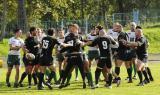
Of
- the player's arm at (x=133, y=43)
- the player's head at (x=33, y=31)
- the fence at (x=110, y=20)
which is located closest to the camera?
the player's head at (x=33, y=31)

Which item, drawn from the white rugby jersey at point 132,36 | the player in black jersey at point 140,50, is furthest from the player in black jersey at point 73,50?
the white rugby jersey at point 132,36

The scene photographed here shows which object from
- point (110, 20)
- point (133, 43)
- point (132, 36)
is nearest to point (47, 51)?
point (133, 43)

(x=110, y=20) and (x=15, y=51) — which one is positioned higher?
(x=110, y=20)

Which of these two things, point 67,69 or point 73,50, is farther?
point 67,69

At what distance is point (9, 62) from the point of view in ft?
68.5

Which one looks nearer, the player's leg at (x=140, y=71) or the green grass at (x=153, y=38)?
the player's leg at (x=140, y=71)

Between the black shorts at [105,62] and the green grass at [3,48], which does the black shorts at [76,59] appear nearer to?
the black shorts at [105,62]

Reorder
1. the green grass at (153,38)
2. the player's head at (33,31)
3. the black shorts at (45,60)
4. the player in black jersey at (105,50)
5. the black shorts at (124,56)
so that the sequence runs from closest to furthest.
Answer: the black shorts at (45,60) < the player in black jersey at (105,50) < the player's head at (33,31) < the black shorts at (124,56) < the green grass at (153,38)

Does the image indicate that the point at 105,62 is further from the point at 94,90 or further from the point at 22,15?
the point at 22,15

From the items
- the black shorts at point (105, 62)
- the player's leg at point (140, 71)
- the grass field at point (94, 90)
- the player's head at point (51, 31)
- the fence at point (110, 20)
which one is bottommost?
the grass field at point (94, 90)

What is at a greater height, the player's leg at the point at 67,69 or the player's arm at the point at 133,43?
the player's arm at the point at 133,43

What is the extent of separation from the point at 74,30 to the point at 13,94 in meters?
3.24

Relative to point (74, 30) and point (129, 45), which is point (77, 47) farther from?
point (129, 45)

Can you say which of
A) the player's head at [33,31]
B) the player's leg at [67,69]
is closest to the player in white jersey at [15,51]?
the player's head at [33,31]
